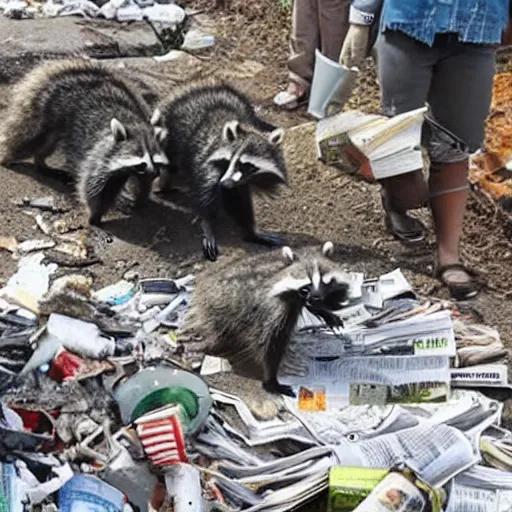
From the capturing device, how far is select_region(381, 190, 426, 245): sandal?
5.71 m

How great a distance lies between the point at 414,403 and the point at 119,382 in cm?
113

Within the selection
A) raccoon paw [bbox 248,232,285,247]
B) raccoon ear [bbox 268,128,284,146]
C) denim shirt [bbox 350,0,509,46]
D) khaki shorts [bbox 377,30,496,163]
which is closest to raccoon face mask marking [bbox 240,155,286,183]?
raccoon ear [bbox 268,128,284,146]

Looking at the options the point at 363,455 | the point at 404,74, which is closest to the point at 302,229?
the point at 404,74

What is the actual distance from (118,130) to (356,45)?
1.32 m

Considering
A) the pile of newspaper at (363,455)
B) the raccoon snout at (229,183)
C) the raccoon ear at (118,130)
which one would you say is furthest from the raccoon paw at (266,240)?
the pile of newspaper at (363,455)

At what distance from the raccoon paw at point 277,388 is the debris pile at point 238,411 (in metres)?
0.04

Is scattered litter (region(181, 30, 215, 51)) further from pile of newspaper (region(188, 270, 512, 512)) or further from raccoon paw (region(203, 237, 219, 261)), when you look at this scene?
pile of newspaper (region(188, 270, 512, 512))

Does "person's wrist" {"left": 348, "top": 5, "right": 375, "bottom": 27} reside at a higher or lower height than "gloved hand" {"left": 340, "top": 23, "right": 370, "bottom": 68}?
higher

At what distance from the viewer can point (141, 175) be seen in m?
5.75

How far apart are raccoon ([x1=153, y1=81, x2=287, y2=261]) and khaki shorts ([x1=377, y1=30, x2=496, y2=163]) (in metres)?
0.81

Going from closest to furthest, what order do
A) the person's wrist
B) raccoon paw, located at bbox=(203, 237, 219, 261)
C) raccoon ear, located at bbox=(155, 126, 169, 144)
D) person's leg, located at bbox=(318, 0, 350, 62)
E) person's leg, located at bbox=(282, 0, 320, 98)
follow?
the person's wrist
raccoon paw, located at bbox=(203, 237, 219, 261)
raccoon ear, located at bbox=(155, 126, 169, 144)
person's leg, located at bbox=(318, 0, 350, 62)
person's leg, located at bbox=(282, 0, 320, 98)

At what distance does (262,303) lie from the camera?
446cm

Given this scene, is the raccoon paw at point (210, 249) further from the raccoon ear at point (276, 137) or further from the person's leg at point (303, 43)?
the person's leg at point (303, 43)

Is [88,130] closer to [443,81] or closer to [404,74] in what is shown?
[404,74]
